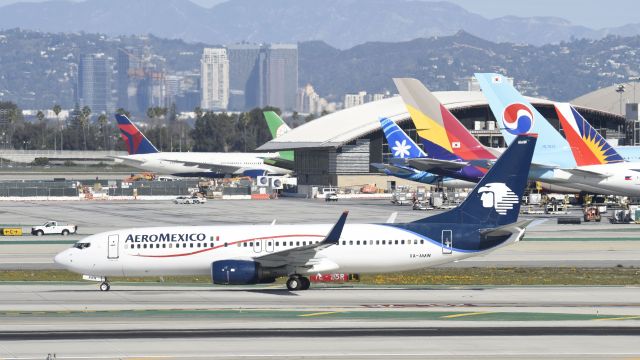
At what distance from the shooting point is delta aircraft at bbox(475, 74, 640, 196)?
3784 inches

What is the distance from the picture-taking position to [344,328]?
129 ft

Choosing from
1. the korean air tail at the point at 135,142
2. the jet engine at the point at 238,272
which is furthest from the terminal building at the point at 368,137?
the jet engine at the point at 238,272

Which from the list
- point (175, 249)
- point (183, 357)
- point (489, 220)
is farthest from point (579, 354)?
point (175, 249)

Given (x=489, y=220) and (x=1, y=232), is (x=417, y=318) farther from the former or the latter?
(x=1, y=232)

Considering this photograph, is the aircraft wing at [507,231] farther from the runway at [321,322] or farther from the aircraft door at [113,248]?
the aircraft door at [113,248]

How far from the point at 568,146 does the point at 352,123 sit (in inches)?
2333

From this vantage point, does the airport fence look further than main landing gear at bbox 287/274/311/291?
Yes

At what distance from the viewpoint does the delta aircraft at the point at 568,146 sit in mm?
96125

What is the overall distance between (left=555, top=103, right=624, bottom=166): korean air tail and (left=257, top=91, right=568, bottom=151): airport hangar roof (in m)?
50.7

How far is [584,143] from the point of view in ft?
321

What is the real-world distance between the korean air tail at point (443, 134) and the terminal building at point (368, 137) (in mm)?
38769

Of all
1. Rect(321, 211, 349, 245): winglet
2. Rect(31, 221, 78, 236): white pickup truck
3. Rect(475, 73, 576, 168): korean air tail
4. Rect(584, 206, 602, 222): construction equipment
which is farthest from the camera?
Rect(584, 206, 602, 222): construction equipment

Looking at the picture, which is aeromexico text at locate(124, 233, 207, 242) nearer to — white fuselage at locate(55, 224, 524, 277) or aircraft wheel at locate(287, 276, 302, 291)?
white fuselage at locate(55, 224, 524, 277)

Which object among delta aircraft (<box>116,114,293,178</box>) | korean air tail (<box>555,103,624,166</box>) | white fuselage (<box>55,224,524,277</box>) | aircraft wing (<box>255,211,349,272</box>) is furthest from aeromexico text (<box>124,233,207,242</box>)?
delta aircraft (<box>116,114,293,178</box>)
